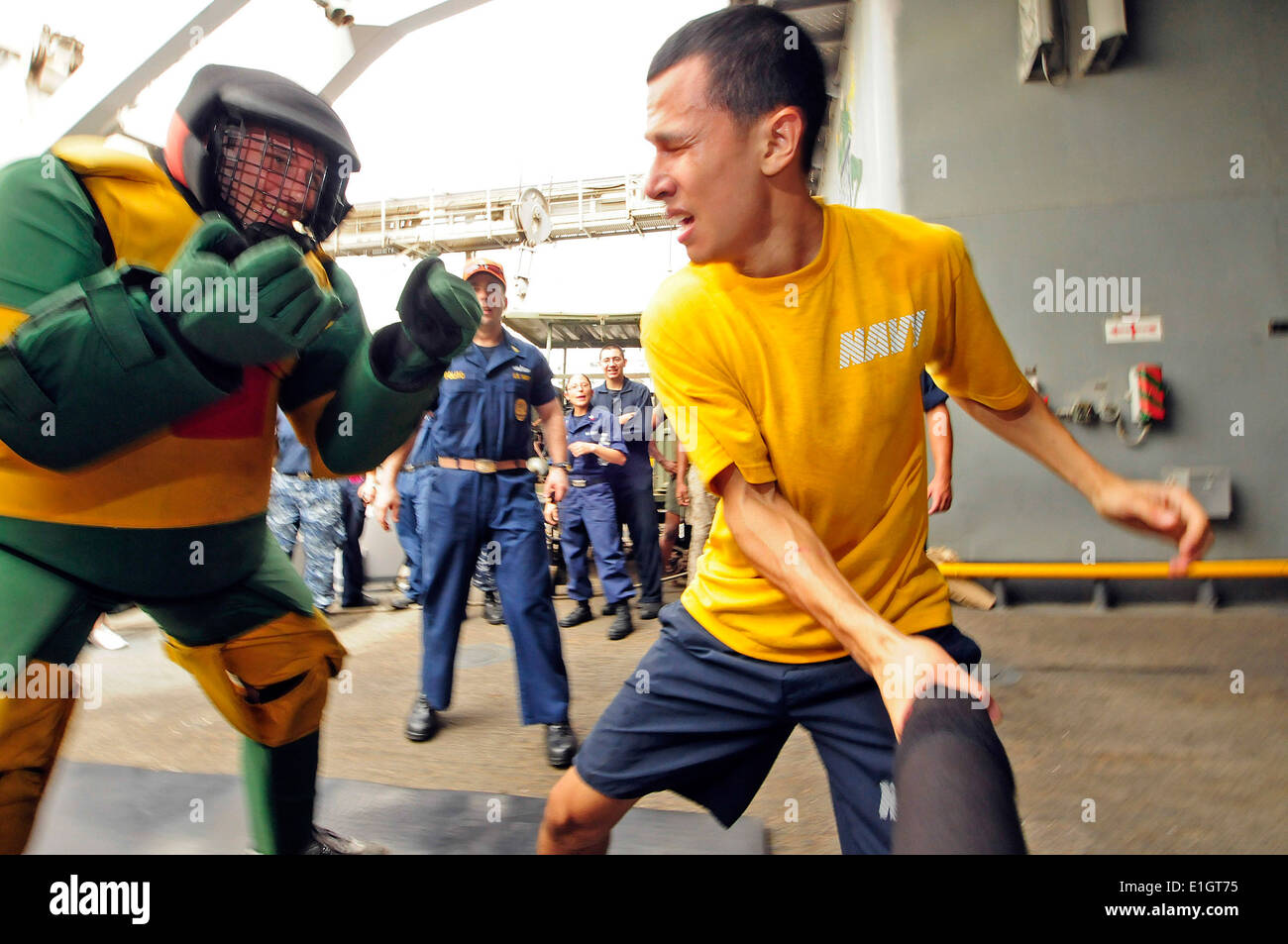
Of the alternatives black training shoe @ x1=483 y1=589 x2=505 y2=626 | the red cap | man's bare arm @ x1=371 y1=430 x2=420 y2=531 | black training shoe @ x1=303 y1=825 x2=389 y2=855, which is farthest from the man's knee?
black training shoe @ x1=483 y1=589 x2=505 y2=626

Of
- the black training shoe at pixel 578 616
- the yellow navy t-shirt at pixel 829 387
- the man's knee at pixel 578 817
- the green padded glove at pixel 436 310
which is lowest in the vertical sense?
the black training shoe at pixel 578 616

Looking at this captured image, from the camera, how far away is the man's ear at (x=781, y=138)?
3.50 ft

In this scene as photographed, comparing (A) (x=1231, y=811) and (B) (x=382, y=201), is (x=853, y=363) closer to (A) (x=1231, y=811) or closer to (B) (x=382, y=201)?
(B) (x=382, y=201)

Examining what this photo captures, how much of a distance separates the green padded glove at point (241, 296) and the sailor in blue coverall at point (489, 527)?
1898 mm

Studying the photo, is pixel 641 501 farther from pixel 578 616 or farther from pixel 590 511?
pixel 578 616

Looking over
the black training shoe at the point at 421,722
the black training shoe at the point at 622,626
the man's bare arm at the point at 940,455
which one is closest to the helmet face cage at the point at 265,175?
the black training shoe at the point at 421,722

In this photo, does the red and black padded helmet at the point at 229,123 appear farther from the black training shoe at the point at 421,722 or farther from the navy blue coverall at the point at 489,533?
the black training shoe at the point at 421,722

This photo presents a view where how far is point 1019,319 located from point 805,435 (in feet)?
12.6

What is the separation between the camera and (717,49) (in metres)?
1.07

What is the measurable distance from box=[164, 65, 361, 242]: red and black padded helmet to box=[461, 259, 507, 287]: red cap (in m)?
1.84

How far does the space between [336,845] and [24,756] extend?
32.0 inches

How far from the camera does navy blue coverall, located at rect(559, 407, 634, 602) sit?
5023 mm

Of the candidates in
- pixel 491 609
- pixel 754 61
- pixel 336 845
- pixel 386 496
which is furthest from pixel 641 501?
pixel 754 61

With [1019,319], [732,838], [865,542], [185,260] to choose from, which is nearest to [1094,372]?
[1019,319]
